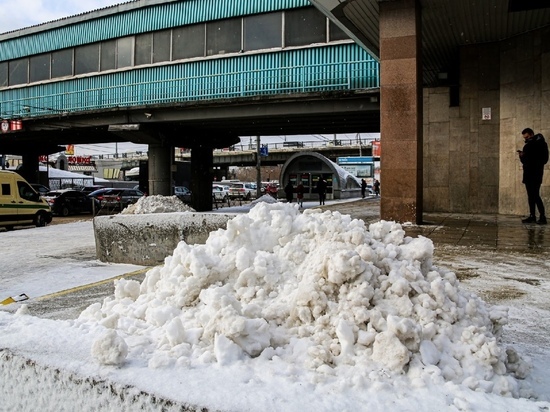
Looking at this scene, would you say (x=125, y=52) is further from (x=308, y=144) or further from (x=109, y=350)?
(x=308, y=144)

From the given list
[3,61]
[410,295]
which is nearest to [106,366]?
[410,295]

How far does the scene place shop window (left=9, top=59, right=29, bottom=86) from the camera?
24469 millimetres

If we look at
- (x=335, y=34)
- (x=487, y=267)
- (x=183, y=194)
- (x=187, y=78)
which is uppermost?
(x=335, y=34)

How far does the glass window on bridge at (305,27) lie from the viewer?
17.1 metres

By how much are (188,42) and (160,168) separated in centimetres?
570

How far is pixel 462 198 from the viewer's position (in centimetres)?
1275

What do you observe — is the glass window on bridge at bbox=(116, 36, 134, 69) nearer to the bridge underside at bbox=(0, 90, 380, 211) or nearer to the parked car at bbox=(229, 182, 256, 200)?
the bridge underside at bbox=(0, 90, 380, 211)

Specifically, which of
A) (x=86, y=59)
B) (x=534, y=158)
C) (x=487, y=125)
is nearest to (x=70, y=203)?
(x=86, y=59)

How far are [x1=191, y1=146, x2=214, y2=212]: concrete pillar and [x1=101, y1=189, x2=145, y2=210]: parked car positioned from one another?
128 inches

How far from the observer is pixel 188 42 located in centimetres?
1988

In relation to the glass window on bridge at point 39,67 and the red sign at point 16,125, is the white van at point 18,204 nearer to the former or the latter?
the red sign at point 16,125

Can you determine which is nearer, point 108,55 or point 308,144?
point 108,55

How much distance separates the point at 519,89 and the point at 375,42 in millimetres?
3837

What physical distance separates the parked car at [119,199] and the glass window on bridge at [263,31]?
1043 cm
